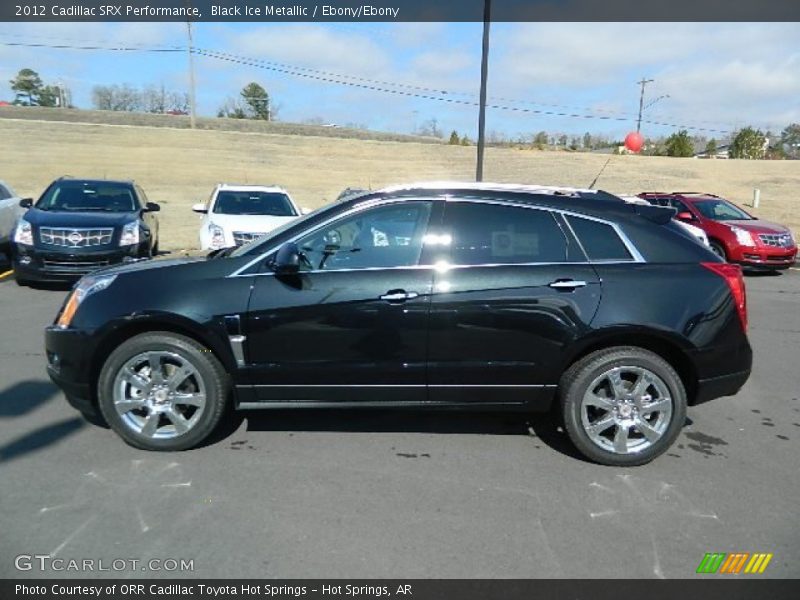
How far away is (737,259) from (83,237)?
11.7m

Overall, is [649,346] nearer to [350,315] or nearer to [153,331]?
[350,315]

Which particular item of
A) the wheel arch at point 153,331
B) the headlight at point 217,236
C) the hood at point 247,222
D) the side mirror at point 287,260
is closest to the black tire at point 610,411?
the side mirror at point 287,260

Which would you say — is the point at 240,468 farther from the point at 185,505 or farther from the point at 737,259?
the point at 737,259

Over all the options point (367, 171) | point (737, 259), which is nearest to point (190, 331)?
point (737, 259)

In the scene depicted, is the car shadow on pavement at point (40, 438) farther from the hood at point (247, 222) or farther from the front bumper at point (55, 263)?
the hood at point (247, 222)

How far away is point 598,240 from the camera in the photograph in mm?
3557

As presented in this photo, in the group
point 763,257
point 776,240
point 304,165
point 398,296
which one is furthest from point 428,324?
point 304,165

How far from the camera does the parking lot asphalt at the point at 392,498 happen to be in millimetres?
2623

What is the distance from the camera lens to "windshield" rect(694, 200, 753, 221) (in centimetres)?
1227

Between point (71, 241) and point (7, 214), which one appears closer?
point (71, 241)

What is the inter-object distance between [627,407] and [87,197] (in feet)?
30.0

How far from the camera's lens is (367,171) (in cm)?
4034

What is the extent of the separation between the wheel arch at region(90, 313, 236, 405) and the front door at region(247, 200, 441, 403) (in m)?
0.18

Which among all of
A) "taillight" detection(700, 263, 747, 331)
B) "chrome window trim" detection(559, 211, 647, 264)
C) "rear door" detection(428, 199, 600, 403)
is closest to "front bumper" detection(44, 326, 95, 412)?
"rear door" detection(428, 199, 600, 403)
